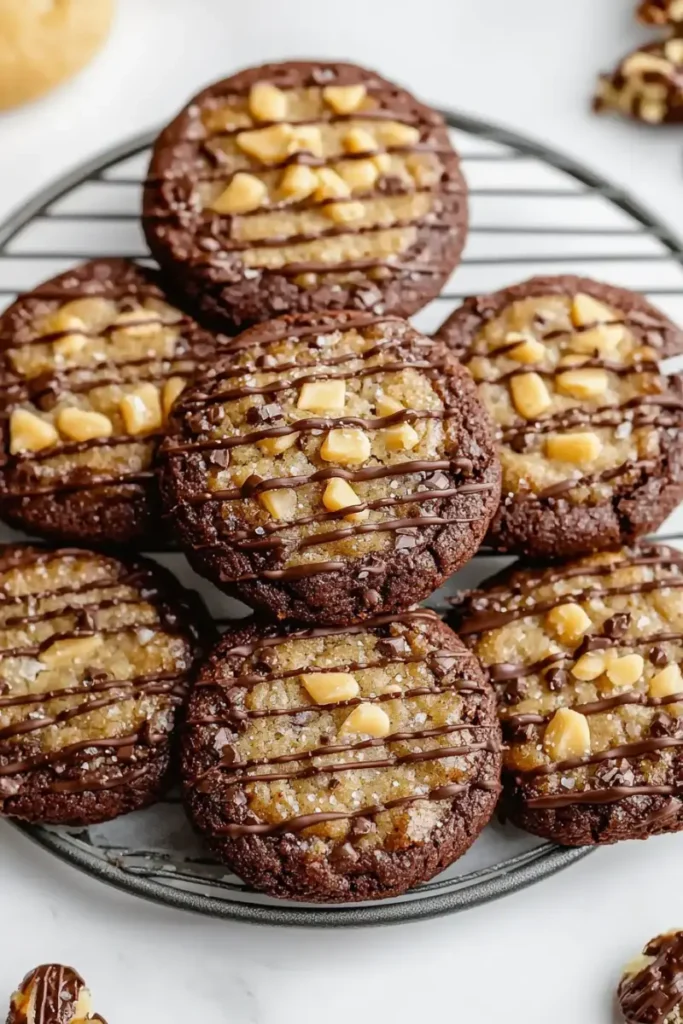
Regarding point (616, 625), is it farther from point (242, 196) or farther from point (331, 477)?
point (242, 196)

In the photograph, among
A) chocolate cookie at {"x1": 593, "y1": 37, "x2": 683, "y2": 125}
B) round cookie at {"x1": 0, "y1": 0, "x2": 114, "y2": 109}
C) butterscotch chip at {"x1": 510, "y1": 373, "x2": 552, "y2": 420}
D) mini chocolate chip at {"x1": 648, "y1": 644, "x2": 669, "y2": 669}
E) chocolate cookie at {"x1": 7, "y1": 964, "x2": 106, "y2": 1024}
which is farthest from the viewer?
chocolate cookie at {"x1": 593, "y1": 37, "x2": 683, "y2": 125}

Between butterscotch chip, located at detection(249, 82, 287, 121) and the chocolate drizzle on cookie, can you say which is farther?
butterscotch chip, located at detection(249, 82, 287, 121)

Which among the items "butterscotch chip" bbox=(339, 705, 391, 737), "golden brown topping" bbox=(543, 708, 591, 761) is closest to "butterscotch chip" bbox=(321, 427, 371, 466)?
"butterscotch chip" bbox=(339, 705, 391, 737)

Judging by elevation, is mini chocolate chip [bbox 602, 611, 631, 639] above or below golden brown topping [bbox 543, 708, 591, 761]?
above

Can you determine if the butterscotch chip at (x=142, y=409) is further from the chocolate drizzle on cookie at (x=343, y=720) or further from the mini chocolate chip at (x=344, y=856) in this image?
the mini chocolate chip at (x=344, y=856)

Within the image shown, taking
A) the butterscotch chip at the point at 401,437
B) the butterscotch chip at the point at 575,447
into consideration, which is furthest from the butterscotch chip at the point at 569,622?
the butterscotch chip at the point at 401,437

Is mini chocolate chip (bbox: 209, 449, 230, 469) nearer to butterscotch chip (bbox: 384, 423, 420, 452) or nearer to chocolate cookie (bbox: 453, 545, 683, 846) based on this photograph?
butterscotch chip (bbox: 384, 423, 420, 452)

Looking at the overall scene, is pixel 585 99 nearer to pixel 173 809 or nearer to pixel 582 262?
pixel 582 262
